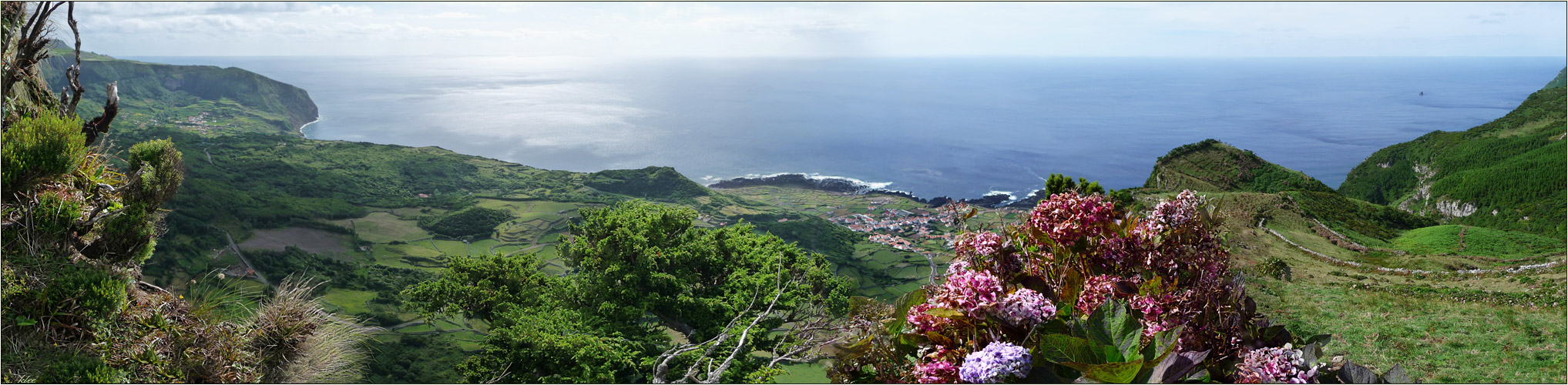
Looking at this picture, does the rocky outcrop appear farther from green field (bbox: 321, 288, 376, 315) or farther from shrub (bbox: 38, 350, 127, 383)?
green field (bbox: 321, 288, 376, 315)

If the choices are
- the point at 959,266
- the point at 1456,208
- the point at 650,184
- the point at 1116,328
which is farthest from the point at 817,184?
the point at 1116,328

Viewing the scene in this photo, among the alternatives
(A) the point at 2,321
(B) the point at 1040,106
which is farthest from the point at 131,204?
(B) the point at 1040,106

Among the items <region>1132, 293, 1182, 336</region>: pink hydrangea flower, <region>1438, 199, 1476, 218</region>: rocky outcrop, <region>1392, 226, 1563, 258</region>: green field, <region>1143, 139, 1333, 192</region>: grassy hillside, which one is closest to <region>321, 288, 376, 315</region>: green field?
<region>1132, 293, 1182, 336</region>: pink hydrangea flower

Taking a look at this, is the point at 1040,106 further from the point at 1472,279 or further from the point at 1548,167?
the point at 1472,279

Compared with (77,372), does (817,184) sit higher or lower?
lower

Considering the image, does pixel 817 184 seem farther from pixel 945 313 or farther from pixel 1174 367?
pixel 1174 367

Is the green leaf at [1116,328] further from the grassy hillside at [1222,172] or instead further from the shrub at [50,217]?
the grassy hillside at [1222,172]

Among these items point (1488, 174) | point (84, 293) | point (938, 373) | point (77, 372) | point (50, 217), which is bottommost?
point (1488, 174)
